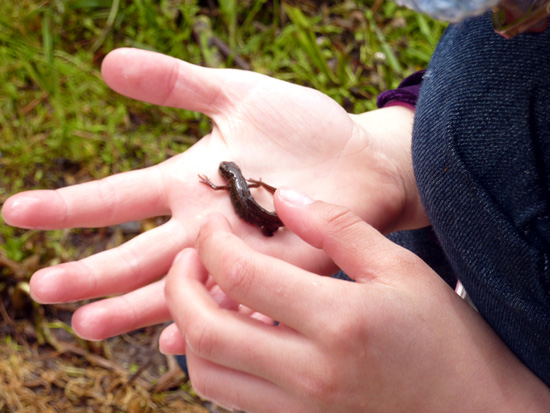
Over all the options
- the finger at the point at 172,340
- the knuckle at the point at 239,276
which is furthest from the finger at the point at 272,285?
the finger at the point at 172,340

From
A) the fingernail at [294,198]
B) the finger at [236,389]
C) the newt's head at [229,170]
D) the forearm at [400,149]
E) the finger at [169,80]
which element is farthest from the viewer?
the forearm at [400,149]

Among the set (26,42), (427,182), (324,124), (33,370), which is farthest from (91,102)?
(427,182)

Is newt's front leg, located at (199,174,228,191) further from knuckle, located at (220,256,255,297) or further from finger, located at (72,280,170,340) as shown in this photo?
knuckle, located at (220,256,255,297)

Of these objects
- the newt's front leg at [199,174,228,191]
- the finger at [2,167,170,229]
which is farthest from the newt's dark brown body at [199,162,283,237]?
the finger at [2,167,170,229]

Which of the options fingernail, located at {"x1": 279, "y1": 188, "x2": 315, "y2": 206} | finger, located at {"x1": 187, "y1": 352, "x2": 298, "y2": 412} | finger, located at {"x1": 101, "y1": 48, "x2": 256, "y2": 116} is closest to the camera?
finger, located at {"x1": 187, "y1": 352, "x2": 298, "y2": 412}

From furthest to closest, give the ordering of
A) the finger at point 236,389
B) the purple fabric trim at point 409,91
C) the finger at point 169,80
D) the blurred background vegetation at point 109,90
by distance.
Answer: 1. the blurred background vegetation at point 109,90
2. the purple fabric trim at point 409,91
3. the finger at point 169,80
4. the finger at point 236,389

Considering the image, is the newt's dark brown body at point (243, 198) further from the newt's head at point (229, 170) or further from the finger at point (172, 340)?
the finger at point (172, 340)

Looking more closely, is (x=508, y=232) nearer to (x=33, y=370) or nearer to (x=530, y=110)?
(x=530, y=110)
